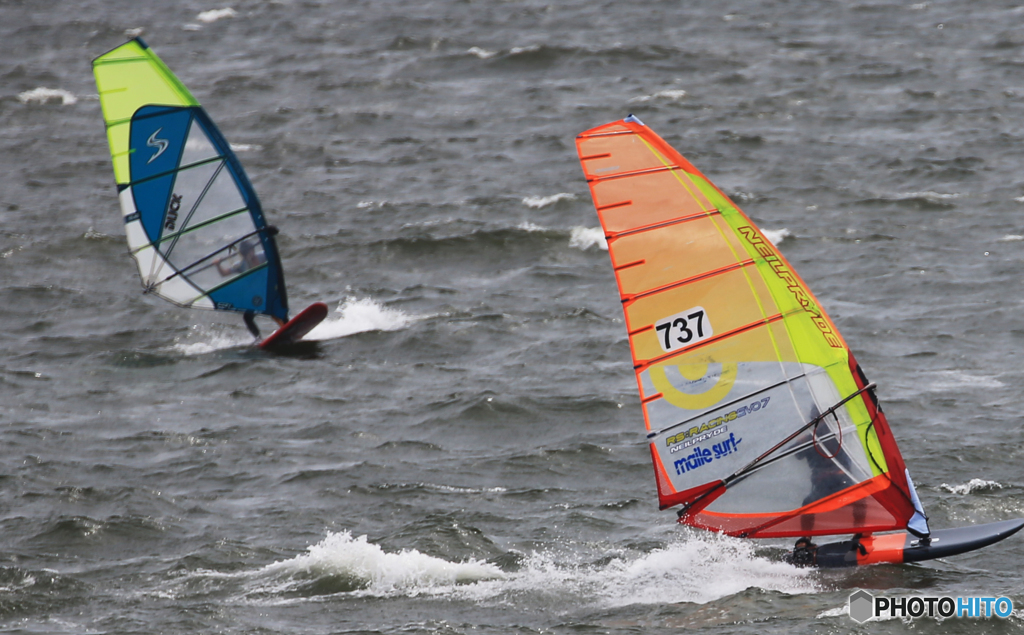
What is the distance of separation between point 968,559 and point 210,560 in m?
6.37

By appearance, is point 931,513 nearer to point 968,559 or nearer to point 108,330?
point 968,559

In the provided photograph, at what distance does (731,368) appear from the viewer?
9.65 metres

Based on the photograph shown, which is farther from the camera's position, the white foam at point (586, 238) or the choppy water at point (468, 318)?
the white foam at point (586, 238)

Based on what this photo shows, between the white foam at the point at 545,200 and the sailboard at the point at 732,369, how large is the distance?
46.9 ft

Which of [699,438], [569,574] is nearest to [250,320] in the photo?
[569,574]

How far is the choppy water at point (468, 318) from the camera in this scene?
34.4 ft

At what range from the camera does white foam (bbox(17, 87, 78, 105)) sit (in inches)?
1309

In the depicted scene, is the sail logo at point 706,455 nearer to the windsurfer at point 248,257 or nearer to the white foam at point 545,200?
the windsurfer at point 248,257

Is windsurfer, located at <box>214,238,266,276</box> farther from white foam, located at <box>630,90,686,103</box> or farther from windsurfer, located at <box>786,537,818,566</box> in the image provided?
white foam, located at <box>630,90,686,103</box>

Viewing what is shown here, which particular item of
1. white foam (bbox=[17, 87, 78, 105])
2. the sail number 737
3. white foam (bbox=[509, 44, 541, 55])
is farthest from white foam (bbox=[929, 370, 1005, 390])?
white foam (bbox=[17, 87, 78, 105])

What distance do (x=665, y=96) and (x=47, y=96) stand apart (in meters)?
16.1

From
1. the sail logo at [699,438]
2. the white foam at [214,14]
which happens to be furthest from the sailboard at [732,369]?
the white foam at [214,14]

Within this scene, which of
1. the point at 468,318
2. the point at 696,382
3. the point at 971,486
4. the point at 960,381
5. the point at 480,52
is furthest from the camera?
the point at 480,52

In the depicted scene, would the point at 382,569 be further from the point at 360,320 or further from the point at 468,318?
the point at 360,320
